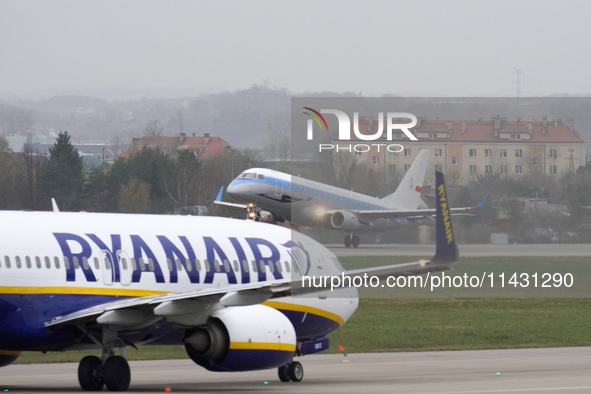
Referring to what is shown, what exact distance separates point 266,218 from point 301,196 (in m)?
2.04

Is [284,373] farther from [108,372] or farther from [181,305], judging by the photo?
[181,305]

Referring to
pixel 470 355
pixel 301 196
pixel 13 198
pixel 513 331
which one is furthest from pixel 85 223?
pixel 13 198

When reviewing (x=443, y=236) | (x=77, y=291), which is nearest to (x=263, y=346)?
(x=77, y=291)

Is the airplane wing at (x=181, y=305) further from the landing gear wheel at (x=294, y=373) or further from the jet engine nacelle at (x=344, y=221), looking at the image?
the jet engine nacelle at (x=344, y=221)

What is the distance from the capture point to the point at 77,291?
55.6 feet

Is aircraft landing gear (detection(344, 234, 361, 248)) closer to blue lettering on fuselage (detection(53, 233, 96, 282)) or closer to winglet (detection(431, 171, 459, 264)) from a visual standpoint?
blue lettering on fuselage (detection(53, 233, 96, 282))

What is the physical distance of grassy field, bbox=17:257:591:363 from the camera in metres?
28.2

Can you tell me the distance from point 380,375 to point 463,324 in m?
12.3

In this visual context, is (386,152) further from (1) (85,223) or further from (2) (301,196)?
(1) (85,223)

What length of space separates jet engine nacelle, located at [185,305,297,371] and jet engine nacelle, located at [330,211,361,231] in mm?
39733

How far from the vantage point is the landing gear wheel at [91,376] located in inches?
697

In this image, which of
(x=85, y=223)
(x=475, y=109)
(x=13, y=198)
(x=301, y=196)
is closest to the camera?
(x=85, y=223)

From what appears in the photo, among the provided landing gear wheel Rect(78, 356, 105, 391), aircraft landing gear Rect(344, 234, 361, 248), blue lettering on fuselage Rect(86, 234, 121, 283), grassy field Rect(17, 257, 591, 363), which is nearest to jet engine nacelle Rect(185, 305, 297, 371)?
blue lettering on fuselage Rect(86, 234, 121, 283)

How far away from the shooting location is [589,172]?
38781 millimetres
